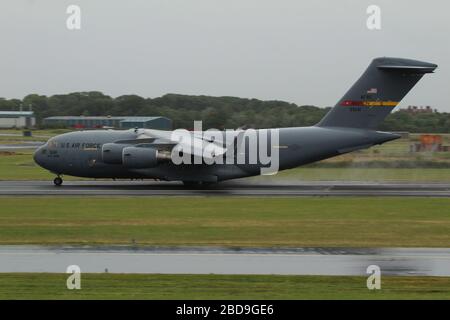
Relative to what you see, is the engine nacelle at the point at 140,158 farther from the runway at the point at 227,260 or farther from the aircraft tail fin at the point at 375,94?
the runway at the point at 227,260

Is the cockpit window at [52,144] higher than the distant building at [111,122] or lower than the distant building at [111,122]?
lower

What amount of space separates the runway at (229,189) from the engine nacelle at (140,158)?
117 cm

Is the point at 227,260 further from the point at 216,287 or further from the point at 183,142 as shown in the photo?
the point at 183,142

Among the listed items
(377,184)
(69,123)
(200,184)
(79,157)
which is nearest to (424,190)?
(377,184)

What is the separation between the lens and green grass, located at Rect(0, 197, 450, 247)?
19.9 m

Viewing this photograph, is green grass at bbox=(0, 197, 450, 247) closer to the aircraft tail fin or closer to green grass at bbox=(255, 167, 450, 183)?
the aircraft tail fin

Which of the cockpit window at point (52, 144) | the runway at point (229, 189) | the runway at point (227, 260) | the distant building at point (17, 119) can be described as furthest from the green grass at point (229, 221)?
the distant building at point (17, 119)

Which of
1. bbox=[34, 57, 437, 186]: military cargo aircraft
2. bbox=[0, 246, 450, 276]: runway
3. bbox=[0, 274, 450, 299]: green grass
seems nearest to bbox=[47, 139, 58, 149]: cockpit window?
bbox=[34, 57, 437, 186]: military cargo aircraft

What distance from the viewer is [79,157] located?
119ft

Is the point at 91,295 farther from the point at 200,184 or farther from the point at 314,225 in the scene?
the point at 200,184

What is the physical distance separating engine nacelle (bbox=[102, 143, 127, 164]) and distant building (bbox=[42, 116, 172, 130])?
1046cm

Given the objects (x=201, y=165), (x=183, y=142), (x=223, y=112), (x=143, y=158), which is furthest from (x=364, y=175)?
(x=143, y=158)

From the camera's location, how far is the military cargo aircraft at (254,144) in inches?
1372

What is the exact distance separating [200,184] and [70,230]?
14799 millimetres
